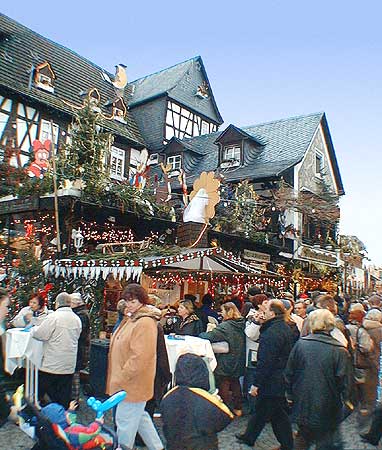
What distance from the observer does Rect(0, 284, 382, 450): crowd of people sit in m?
3.27

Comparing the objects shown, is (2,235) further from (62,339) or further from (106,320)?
(62,339)

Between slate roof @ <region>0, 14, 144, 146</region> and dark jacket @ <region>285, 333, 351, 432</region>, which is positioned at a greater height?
slate roof @ <region>0, 14, 144, 146</region>

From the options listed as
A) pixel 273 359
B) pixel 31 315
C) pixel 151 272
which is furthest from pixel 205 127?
pixel 273 359

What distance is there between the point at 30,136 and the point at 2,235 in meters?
5.50

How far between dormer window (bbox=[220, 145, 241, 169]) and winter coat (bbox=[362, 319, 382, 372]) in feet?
52.9

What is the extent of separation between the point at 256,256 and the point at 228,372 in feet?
39.4

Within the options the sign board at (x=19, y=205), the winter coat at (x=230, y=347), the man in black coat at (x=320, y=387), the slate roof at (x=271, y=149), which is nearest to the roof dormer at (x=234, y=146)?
the slate roof at (x=271, y=149)

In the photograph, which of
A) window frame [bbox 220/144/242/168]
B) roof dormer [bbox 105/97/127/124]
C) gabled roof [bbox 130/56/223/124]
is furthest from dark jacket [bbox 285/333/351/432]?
gabled roof [bbox 130/56/223/124]

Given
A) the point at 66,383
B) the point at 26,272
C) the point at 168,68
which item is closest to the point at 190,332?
the point at 66,383

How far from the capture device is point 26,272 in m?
11.2

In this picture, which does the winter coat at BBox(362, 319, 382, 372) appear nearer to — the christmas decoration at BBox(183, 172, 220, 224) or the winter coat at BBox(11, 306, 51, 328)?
the winter coat at BBox(11, 306, 51, 328)

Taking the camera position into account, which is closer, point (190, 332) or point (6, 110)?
point (190, 332)

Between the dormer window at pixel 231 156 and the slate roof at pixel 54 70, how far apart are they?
12.8 ft

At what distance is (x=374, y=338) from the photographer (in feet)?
20.8
